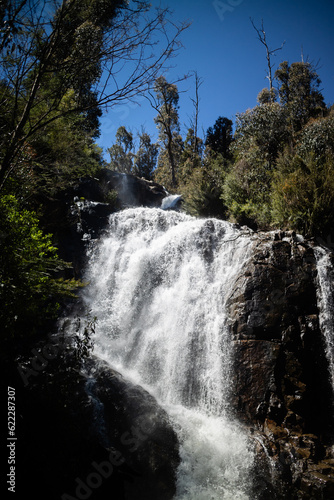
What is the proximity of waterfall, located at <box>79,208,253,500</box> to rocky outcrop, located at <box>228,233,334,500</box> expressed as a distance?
40 centimetres

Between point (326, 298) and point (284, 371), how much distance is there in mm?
1949

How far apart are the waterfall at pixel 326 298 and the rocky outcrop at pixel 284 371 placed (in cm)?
11

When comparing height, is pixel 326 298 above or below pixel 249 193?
below

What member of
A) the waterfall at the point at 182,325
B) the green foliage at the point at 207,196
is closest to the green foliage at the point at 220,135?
the green foliage at the point at 207,196

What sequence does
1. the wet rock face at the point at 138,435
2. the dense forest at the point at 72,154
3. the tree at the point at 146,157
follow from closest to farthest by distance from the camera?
the dense forest at the point at 72,154, the wet rock face at the point at 138,435, the tree at the point at 146,157

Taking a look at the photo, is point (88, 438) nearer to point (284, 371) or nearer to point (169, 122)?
point (284, 371)

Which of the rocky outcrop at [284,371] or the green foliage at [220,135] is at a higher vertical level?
the green foliage at [220,135]

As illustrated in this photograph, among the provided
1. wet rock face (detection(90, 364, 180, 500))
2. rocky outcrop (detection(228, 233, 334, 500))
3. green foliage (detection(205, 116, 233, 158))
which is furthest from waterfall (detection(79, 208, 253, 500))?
green foliage (detection(205, 116, 233, 158))

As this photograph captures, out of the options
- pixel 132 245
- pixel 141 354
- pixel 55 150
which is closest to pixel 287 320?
pixel 141 354

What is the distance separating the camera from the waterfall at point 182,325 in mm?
4680

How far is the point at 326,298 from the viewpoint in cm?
585

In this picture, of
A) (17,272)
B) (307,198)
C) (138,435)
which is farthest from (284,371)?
(17,272)

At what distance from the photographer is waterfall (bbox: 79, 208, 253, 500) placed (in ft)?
15.4

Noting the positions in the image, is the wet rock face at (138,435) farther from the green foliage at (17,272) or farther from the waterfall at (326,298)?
the waterfall at (326,298)
